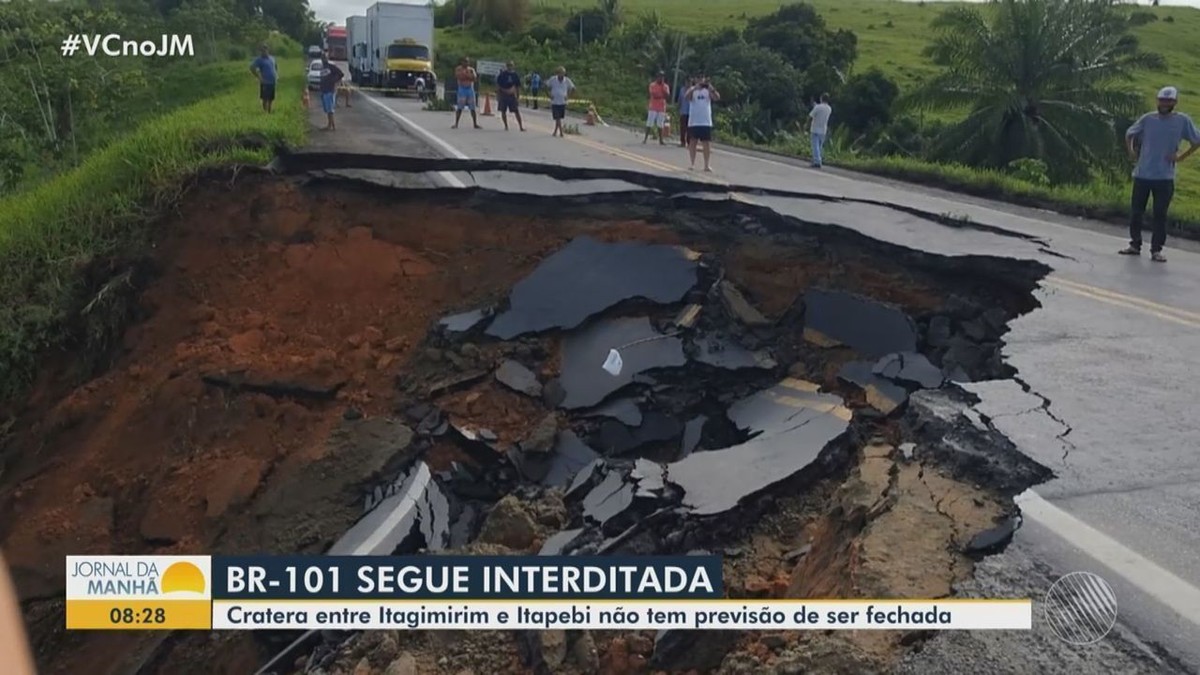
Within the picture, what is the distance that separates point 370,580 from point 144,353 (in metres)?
4.05

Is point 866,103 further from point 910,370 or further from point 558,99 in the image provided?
point 910,370

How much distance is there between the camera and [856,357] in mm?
6152

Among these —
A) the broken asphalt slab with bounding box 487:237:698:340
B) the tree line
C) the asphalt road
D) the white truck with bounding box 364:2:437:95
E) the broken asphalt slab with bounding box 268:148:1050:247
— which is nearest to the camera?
the asphalt road

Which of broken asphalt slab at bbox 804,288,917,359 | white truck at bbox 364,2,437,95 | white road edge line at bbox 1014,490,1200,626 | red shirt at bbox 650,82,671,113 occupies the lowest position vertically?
white road edge line at bbox 1014,490,1200,626

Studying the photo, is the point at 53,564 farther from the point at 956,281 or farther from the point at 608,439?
the point at 956,281

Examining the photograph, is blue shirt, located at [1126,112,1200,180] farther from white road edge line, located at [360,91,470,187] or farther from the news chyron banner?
the news chyron banner

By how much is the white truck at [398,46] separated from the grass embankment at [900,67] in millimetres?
7023

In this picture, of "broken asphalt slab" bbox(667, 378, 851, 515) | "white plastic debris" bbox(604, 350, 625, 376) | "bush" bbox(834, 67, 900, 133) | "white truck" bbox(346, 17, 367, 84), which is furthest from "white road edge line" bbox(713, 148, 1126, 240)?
"white truck" bbox(346, 17, 367, 84)

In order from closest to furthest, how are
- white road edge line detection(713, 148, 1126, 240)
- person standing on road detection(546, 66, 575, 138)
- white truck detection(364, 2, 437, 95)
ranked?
white road edge line detection(713, 148, 1126, 240), person standing on road detection(546, 66, 575, 138), white truck detection(364, 2, 437, 95)

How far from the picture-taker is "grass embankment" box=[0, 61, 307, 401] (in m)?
8.24

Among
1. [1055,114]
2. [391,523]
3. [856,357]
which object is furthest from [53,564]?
[1055,114]

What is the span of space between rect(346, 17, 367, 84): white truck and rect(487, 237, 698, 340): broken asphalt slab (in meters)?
32.5

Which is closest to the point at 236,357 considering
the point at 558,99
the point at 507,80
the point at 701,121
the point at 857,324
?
the point at 857,324

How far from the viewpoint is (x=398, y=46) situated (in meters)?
35.8
